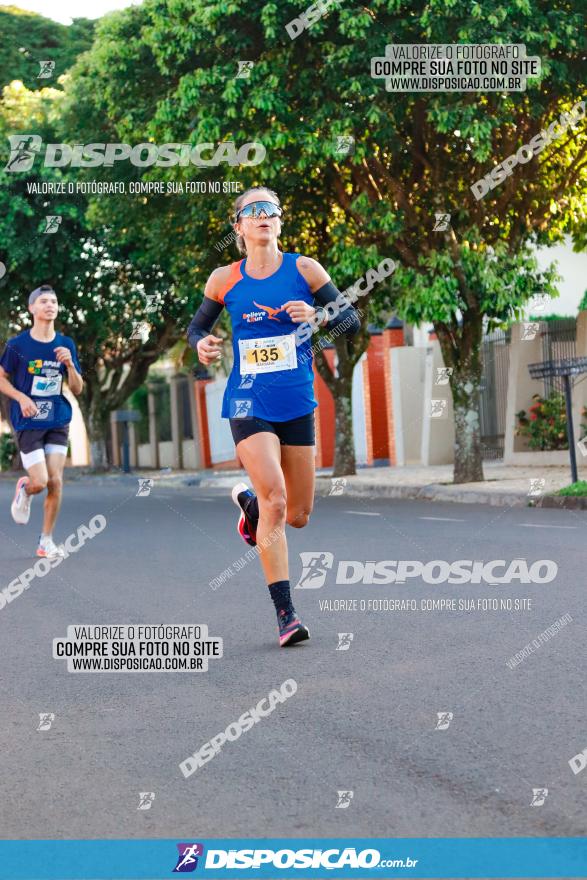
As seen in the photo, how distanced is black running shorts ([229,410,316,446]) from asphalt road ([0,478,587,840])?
40.1 inches

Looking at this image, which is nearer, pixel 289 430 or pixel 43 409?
pixel 289 430

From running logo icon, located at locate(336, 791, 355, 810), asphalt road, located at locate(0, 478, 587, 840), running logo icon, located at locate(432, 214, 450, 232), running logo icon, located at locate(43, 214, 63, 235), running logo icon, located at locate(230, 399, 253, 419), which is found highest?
running logo icon, located at locate(43, 214, 63, 235)

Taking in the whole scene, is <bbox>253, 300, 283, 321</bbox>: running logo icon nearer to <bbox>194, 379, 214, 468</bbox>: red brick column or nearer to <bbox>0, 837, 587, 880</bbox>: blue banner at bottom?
<bbox>0, 837, 587, 880</bbox>: blue banner at bottom

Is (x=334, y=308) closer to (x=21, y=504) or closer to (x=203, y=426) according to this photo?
(x=21, y=504)

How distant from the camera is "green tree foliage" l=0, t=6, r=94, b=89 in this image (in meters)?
35.3

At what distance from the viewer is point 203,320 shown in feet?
23.6

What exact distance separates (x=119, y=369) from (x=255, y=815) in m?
37.1

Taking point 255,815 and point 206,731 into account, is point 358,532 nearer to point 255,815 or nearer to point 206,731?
point 206,731

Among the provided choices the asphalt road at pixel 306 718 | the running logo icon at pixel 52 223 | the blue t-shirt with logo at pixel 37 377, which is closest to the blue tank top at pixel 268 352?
the asphalt road at pixel 306 718

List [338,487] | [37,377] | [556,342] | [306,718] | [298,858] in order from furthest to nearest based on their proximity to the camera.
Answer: [556,342] < [338,487] < [37,377] < [306,718] < [298,858]

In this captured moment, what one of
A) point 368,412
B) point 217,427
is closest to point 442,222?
point 368,412

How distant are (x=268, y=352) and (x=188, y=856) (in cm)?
364

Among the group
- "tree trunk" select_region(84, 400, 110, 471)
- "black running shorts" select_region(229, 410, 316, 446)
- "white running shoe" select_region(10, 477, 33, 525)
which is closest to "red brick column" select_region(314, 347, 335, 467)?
"tree trunk" select_region(84, 400, 110, 471)

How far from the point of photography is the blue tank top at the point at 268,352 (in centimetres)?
684
